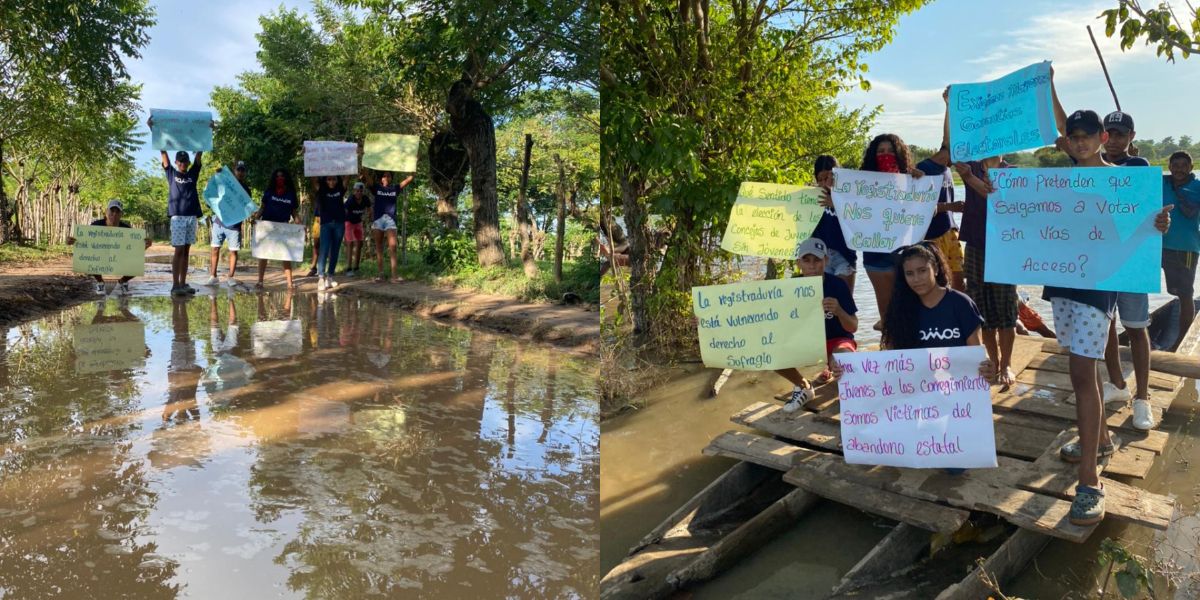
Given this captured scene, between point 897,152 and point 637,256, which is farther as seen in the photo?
point 637,256

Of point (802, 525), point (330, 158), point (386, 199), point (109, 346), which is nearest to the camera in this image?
point (802, 525)

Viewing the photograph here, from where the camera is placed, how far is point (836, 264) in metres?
4.84

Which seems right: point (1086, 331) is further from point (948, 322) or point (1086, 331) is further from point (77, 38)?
point (77, 38)

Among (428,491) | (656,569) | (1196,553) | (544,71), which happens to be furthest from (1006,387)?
(544,71)

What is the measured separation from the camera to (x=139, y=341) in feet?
20.9

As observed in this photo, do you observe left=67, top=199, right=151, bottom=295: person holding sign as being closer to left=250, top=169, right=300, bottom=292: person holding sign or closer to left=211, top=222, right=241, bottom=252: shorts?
left=211, top=222, right=241, bottom=252: shorts

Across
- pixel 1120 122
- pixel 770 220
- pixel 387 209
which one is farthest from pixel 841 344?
pixel 387 209

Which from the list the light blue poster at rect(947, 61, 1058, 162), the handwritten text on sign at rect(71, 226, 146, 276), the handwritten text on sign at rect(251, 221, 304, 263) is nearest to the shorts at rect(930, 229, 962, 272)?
the light blue poster at rect(947, 61, 1058, 162)

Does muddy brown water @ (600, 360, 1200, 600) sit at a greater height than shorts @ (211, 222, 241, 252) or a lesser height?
lesser

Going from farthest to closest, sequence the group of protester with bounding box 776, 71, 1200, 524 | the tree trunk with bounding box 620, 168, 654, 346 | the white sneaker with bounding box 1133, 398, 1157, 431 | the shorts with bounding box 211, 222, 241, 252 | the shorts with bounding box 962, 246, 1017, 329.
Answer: the shorts with bounding box 211, 222, 241, 252
the tree trunk with bounding box 620, 168, 654, 346
the shorts with bounding box 962, 246, 1017, 329
the white sneaker with bounding box 1133, 398, 1157, 431
the group of protester with bounding box 776, 71, 1200, 524

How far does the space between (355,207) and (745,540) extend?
8.92 meters

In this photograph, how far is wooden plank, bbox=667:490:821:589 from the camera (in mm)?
3215

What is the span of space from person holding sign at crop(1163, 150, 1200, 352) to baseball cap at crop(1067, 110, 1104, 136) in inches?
88.7

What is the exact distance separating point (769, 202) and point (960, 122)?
1121 mm
